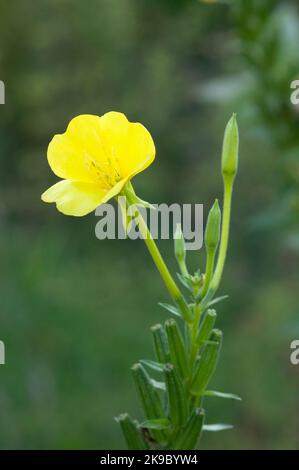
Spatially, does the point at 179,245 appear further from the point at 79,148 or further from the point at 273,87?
the point at 273,87

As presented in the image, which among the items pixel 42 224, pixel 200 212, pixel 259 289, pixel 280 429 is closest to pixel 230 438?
pixel 280 429

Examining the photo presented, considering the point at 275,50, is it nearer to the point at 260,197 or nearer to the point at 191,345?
the point at 191,345

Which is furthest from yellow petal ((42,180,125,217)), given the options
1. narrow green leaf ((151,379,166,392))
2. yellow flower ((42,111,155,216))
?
narrow green leaf ((151,379,166,392))

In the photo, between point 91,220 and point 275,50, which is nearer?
point 275,50

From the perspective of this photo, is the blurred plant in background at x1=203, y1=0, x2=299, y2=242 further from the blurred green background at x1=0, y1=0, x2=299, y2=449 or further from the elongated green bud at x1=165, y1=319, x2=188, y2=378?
the elongated green bud at x1=165, y1=319, x2=188, y2=378

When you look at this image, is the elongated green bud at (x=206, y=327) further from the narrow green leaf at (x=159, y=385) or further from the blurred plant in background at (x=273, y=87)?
the blurred plant in background at (x=273, y=87)

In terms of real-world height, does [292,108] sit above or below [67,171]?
above

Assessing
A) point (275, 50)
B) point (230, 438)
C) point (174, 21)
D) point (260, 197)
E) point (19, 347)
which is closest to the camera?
point (275, 50)

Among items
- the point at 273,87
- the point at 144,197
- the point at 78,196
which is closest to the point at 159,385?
the point at 78,196

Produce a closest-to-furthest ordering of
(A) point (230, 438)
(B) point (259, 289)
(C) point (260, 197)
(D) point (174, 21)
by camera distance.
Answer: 1. (A) point (230, 438)
2. (B) point (259, 289)
3. (C) point (260, 197)
4. (D) point (174, 21)
